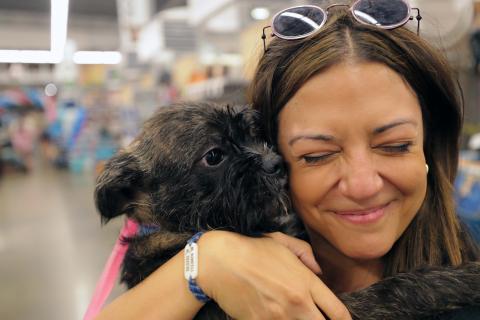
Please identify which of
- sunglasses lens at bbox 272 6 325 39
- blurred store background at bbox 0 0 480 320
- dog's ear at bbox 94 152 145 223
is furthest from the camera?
blurred store background at bbox 0 0 480 320

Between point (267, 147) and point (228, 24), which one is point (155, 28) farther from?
point (267, 147)

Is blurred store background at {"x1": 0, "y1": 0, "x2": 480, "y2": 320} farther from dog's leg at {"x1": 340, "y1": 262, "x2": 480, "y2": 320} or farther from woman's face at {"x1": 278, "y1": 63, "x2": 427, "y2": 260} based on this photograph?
dog's leg at {"x1": 340, "y1": 262, "x2": 480, "y2": 320}

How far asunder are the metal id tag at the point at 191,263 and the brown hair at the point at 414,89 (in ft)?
1.51

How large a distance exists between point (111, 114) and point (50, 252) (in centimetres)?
635

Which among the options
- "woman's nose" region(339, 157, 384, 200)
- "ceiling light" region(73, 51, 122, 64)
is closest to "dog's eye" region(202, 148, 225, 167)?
"woman's nose" region(339, 157, 384, 200)

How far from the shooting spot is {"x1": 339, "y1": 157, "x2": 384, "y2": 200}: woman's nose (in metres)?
1.12

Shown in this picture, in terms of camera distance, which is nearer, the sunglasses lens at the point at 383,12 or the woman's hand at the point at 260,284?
the woman's hand at the point at 260,284

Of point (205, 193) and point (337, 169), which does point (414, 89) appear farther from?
point (205, 193)

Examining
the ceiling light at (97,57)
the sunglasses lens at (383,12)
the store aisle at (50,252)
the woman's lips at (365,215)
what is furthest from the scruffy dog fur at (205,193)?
the ceiling light at (97,57)

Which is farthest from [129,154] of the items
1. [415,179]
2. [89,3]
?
[89,3]

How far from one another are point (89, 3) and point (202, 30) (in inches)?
416

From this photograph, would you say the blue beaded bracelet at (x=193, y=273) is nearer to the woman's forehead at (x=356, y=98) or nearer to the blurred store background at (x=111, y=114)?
the woman's forehead at (x=356, y=98)

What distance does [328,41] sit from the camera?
1.22 metres

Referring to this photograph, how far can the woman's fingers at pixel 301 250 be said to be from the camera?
128cm
